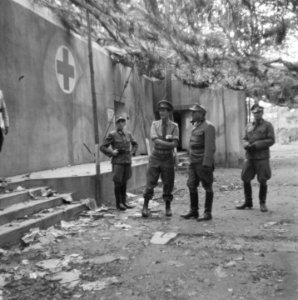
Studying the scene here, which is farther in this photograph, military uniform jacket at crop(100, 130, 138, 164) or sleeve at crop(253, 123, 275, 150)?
military uniform jacket at crop(100, 130, 138, 164)

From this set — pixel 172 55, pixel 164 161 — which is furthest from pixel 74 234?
pixel 172 55

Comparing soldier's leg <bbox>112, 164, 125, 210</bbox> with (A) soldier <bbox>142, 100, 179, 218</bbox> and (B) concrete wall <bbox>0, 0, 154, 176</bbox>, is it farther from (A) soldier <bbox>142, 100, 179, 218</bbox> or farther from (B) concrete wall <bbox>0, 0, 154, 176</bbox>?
(B) concrete wall <bbox>0, 0, 154, 176</bbox>

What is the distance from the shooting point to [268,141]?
721cm

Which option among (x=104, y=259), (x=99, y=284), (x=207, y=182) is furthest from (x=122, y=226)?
(x=99, y=284)

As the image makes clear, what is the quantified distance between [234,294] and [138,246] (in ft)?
6.35

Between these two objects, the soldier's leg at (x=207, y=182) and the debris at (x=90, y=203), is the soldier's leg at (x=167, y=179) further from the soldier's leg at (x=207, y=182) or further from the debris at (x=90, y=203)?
the debris at (x=90, y=203)

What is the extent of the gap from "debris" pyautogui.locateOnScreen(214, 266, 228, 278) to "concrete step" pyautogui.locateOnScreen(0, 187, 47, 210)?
138 inches

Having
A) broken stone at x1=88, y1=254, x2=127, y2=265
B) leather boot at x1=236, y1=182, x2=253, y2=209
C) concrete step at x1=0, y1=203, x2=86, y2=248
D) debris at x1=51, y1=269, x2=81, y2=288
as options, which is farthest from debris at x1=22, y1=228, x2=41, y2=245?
leather boot at x1=236, y1=182, x2=253, y2=209

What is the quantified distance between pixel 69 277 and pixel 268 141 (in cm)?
463

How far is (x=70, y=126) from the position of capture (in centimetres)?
1060

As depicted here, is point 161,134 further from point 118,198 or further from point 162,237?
point 162,237

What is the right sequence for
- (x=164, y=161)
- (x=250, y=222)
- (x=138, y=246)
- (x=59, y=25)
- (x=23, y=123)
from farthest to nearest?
1. (x=59, y=25)
2. (x=23, y=123)
3. (x=164, y=161)
4. (x=250, y=222)
5. (x=138, y=246)

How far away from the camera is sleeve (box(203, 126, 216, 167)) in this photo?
21.1 feet

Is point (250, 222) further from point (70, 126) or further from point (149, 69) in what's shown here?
point (149, 69)
